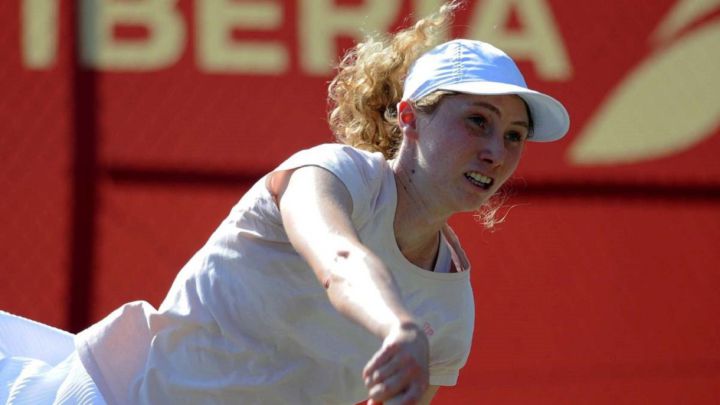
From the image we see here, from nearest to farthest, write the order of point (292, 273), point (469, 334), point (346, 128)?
point (292, 273) < point (469, 334) < point (346, 128)

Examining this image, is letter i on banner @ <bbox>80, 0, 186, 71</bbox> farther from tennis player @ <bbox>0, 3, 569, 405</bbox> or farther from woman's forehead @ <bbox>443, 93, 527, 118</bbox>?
woman's forehead @ <bbox>443, 93, 527, 118</bbox>

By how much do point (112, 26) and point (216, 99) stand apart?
0.35 meters

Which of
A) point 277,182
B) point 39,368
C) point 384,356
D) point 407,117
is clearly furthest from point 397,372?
point 39,368

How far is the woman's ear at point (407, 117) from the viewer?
2.01 metres

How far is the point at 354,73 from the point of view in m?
2.28

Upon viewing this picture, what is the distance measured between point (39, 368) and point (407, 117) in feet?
2.35

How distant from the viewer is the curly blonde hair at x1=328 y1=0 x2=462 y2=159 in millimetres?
2154

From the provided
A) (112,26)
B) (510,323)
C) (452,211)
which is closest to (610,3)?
(510,323)

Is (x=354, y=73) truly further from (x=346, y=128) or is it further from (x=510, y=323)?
(x=510, y=323)

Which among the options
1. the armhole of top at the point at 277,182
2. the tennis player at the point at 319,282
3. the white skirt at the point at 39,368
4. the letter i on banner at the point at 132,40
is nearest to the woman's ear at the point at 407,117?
the tennis player at the point at 319,282

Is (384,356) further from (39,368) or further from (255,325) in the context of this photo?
(39,368)

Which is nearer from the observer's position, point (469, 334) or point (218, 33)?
point (469, 334)

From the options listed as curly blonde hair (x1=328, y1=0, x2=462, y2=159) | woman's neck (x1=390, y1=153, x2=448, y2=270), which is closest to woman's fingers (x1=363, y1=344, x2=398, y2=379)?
woman's neck (x1=390, y1=153, x2=448, y2=270)

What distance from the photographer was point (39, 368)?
204 cm
